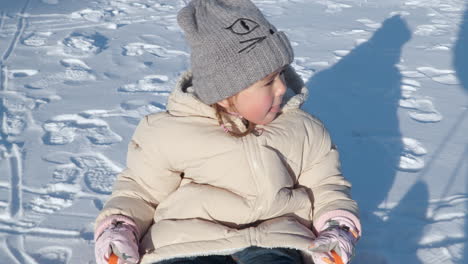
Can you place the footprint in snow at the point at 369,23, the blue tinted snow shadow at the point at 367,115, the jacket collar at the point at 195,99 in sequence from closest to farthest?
1. the jacket collar at the point at 195,99
2. the blue tinted snow shadow at the point at 367,115
3. the footprint in snow at the point at 369,23

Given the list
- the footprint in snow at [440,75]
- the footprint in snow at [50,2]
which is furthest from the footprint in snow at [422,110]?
the footprint in snow at [50,2]

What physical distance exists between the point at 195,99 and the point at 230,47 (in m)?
0.22

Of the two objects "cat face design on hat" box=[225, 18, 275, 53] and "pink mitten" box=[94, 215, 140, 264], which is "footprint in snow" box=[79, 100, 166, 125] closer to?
"pink mitten" box=[94, 215, 140, 264]

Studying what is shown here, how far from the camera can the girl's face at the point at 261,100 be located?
172cm

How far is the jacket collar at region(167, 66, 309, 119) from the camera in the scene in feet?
5.87

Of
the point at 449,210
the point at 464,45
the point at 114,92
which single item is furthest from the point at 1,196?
the point at 464,45

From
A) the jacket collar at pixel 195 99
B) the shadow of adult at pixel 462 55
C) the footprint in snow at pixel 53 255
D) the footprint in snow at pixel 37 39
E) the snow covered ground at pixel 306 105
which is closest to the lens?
the jacket collar at pixel 195 99

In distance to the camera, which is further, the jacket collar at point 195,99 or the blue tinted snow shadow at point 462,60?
the blue tinted snow shadow at point 462,60

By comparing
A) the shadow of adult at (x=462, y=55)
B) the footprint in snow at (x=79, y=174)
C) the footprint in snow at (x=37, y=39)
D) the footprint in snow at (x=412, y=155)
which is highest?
the footprint in snow at (x=412, y=155)

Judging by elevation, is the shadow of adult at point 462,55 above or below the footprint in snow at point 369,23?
above

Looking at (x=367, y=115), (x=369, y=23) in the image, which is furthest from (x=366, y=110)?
(x=369, y=23)

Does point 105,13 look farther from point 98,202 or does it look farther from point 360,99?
point 98,202

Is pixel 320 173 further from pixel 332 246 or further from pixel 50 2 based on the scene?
pixel 50 2

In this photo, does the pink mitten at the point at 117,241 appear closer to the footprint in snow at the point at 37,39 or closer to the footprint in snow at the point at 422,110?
the footprint in snow at the point at 422,110
